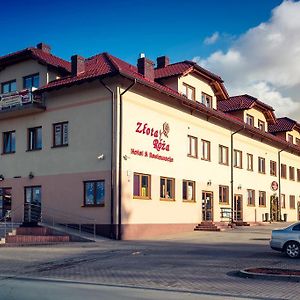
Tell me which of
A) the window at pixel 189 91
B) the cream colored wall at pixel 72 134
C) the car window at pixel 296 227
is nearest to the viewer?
the car window at pixel 296 227

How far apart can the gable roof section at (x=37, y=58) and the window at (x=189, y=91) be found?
7042mm

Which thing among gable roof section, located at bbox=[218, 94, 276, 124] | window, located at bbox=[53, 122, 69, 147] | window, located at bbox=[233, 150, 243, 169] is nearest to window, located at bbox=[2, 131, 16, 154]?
window, located at bbox=[53, 122, 69, 147]

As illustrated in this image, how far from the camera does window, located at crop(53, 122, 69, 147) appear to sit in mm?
25812

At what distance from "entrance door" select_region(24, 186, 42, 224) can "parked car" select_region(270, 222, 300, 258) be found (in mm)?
14095

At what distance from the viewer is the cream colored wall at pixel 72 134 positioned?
950 inches

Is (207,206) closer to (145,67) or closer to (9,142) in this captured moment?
(145,67)

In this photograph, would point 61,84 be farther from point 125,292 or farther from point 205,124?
point 125,292

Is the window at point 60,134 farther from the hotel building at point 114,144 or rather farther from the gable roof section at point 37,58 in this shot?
the gable roof section at point 37,58

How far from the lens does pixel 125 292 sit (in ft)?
34.0

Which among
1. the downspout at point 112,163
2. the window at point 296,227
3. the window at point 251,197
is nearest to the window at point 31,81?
the downspout at point 112,163

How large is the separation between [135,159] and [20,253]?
27.3 feet

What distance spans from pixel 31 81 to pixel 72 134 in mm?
5063

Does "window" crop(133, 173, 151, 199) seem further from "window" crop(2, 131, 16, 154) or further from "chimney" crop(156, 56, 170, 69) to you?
"chimney" crop(156, 56, 170, 69)

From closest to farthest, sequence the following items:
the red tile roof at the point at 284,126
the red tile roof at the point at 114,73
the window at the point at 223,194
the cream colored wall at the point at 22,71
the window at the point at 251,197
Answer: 1. the red tile roof at the point at 114,73
2. the cream colored wall at the point at 22,71
3. the window at the point at 223,194
4. the window at the point at 251,197
5. the red tile roof at the point at 284,126
